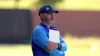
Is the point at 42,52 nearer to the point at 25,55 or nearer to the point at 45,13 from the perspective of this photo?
the point at 45,13

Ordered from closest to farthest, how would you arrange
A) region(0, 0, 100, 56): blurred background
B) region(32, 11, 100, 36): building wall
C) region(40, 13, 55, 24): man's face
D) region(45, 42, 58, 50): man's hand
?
region(45, 42, 58, 50): man's hand < region(40, 13, 55, 24): man's face < region(0, 0, 100, 56): blurred background < region(32, 11, 100, 36): building wall

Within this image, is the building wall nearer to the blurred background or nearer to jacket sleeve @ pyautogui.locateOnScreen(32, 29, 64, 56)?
the blurred background

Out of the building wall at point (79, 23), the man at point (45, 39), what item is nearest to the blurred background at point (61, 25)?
the building wall at point (79, 23)

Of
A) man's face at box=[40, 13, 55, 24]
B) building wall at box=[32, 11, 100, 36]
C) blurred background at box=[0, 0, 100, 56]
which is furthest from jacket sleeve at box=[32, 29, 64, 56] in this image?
building wall at box=[32, 11, 100, 36]

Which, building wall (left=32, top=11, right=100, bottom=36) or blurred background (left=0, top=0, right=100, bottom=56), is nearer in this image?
blurred background (left=0, top=0, right=100, bottom=56)

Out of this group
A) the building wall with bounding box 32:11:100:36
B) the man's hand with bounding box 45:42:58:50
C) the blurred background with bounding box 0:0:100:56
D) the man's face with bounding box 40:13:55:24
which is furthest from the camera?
the building wall with bounding box 32:11:100:36

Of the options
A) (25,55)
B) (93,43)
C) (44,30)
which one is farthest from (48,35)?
(93,43)

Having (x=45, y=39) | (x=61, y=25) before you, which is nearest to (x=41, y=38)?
(x=45, y=39)

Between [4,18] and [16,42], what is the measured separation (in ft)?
4.89

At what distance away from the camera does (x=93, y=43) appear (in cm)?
2011

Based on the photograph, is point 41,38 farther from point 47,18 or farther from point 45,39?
point 47,18

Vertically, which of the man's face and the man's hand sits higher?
the man's face

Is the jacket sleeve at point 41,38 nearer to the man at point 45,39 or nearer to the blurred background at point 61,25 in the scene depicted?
the man at point 45,39

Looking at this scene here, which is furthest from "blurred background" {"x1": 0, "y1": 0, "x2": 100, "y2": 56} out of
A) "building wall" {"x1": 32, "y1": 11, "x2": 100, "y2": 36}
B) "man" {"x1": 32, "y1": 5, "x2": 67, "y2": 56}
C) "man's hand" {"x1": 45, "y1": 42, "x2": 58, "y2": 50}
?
"man's hand" {"x1": 45, "y1": 42, "x2": 58, "y2": 50}
